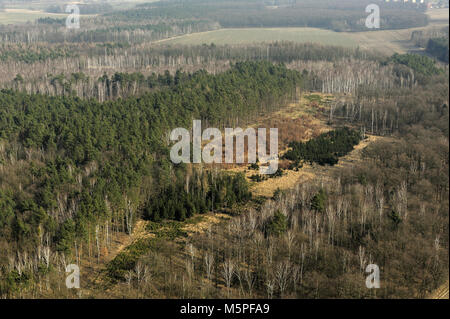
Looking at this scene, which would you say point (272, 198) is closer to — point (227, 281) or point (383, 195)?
point (383, 195)

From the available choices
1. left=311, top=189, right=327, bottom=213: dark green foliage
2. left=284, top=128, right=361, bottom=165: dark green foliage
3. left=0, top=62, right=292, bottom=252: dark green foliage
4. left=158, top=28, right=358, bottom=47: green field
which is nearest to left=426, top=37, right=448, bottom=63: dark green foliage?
left=284, top=128, right=361, bottom=165: dark green foliage

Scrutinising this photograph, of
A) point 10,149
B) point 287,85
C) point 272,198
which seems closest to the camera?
point 272,198

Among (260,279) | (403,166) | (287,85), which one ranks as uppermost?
(287,85)

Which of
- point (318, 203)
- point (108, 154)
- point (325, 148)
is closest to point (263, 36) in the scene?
point (325, 148)

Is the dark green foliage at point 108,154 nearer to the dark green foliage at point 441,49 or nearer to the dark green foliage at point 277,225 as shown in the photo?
Answer: the dark green foliage at point 277,225

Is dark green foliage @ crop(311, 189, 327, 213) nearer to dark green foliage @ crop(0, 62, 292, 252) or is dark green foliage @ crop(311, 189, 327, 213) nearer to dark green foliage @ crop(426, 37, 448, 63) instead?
dark green foliage @ crop(0, 62, 292, 252)

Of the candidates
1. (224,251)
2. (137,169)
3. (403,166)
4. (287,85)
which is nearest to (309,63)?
(287,85)

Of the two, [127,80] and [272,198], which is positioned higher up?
→ [127,80]

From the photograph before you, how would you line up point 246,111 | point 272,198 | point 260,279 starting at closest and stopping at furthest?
point 260,279, point 272,198, point 246,111
